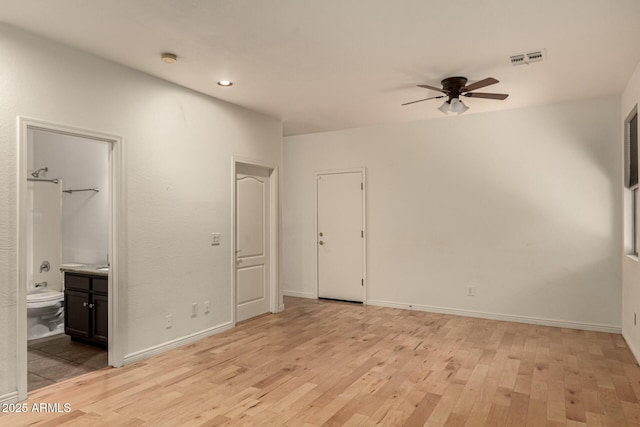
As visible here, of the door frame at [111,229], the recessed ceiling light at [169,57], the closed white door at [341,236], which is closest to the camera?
the door frame at [111,229]

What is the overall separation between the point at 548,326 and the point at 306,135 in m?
4.31

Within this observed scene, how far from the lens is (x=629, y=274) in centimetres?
398

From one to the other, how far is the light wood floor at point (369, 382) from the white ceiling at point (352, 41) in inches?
104

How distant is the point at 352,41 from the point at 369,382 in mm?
2662

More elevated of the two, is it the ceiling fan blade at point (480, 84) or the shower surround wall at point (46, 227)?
the ceiling fan blade at point (480, 84)

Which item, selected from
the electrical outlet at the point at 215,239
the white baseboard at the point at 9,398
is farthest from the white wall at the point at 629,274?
the white baseboard at the point at 9,398

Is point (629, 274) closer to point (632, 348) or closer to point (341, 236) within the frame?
point (632, 348)

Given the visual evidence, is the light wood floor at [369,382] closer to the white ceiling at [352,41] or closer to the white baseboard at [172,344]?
the white baseboard at [172,344]

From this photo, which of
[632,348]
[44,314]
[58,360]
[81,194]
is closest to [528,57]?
[632,348]

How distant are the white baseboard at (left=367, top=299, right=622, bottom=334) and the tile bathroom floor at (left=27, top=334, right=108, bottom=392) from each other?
362cm

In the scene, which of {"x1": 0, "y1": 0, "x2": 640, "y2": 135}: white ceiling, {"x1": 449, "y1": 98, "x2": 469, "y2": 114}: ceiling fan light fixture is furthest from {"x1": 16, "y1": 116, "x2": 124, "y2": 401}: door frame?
{"x1": 449, "y1": 98, "x2": 469, "y2": 114}: ceiling fan light fixture

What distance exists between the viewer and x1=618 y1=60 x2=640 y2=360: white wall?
11.9 feet

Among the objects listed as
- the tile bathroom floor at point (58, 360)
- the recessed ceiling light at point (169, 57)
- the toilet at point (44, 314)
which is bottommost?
the tile bathroom floor at point (58, 360)

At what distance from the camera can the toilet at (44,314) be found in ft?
14.4
